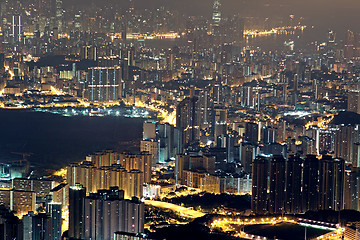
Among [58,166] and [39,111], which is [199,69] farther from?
[58,166]

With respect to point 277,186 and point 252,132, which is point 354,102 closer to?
point 252,132

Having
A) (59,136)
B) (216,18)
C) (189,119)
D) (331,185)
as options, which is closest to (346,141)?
(331,185)

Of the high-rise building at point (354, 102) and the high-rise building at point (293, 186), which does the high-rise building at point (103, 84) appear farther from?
the high-rise building at point (293, 186)

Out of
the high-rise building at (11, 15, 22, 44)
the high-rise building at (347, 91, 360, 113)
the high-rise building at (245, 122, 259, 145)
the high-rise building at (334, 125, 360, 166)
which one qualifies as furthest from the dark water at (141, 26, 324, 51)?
the high-rise building at (334, 125, 360, 166)

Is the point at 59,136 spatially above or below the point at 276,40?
below

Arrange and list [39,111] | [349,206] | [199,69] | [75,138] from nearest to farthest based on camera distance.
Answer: [349,206], [75,138], [39,111], [199,69]

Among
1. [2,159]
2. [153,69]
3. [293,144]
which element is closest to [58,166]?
[2,159]
